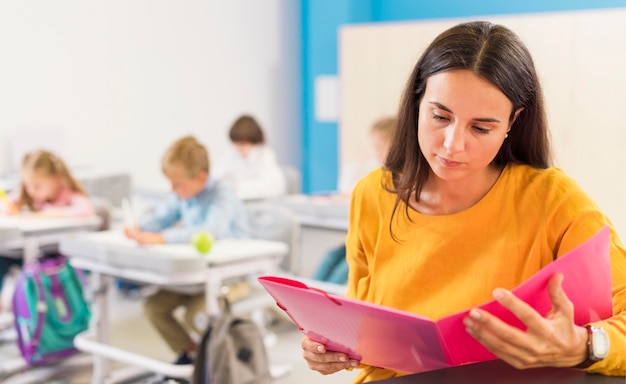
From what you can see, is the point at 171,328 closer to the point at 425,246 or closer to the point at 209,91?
the point at 425,246

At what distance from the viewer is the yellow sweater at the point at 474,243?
43.7 inches

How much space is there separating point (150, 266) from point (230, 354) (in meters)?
0.43

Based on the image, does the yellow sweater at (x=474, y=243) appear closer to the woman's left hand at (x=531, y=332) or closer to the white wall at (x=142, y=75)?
the woman's left hand at (x=531, y=332)

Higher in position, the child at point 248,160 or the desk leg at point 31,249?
the child at point 248,160

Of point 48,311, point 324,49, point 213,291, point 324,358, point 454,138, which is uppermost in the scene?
point 324,49

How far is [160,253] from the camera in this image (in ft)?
8.13

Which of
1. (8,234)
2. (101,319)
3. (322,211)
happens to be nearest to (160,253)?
(101,319)

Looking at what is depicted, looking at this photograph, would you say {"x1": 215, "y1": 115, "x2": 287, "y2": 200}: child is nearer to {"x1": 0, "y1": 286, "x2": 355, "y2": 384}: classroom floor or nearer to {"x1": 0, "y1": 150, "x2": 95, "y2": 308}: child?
{"x1": 0, "y1": 286, "x2": 355, "y2": 384}: classroom floor

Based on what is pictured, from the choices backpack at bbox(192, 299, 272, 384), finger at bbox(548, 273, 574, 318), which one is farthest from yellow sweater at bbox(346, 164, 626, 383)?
backpack at bbox(192, 299, 272, 384)

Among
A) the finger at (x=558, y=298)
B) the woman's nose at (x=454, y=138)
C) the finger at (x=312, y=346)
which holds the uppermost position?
the woman's nose at (x=454, y=138)

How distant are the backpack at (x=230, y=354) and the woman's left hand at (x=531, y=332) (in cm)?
147

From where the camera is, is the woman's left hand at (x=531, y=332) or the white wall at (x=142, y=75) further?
the white wall at (x=142, y=75)

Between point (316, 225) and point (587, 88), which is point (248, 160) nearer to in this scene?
point (316, 225)

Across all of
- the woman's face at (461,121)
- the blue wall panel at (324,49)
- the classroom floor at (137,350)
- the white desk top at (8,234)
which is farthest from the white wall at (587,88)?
the woman's face at (461,121)
